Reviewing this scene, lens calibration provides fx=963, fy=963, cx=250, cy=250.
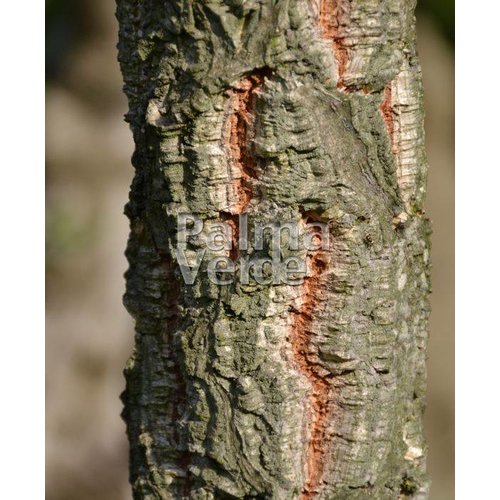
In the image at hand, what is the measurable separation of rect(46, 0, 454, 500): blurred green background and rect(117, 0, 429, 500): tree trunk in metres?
2.27

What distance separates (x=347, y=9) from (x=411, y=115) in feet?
0.69

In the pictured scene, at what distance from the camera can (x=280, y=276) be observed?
131cm

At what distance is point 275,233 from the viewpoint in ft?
4.26

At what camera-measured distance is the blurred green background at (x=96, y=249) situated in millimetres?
3619

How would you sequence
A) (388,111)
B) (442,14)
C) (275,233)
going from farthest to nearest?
(442,14)
(388,111)
(275,233)

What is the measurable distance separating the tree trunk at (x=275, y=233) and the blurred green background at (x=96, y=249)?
2.27 m

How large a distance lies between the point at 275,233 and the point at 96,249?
8.33 ft

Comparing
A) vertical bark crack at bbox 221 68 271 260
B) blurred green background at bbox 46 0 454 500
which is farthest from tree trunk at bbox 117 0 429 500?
blurred green background at bbox 46 0 454 500

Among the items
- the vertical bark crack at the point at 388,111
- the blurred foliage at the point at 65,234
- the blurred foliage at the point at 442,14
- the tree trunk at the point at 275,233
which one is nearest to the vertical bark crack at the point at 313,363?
the tree trunk at the point at 275,233

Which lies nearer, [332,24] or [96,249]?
[332,24]

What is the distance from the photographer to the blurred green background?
3619mm

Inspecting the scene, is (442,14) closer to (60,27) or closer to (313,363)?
(60,27)

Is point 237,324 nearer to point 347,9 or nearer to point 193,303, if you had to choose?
point 193,303

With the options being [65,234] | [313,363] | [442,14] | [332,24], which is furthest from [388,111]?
[65,234]
